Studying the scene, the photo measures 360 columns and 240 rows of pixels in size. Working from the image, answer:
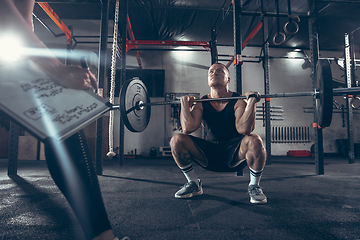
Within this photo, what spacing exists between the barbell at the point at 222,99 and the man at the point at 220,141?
0.47 ft

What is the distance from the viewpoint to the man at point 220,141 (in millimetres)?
1377

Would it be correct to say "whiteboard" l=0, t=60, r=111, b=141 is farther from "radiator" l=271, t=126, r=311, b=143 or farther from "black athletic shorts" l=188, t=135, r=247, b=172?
"radiator" l=271, t=126, r=311, b=143

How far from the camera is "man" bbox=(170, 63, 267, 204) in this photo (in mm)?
1377

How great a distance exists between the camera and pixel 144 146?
4.86 m

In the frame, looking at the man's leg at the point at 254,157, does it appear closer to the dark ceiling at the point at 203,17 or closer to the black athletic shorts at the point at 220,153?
the black athletic shorts at the point at 220,153

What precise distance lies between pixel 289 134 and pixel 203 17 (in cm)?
373

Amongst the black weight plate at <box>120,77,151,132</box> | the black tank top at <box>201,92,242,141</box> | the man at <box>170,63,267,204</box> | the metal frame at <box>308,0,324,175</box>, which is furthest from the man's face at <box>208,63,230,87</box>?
the metal frame at <box>308,0,324,175</box>

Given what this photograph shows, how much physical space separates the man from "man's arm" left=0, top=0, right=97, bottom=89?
96 centimetres

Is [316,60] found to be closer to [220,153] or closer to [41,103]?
[220,153]

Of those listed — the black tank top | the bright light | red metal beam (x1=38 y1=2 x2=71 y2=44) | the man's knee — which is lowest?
the man's knee

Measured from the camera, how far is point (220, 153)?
147cm

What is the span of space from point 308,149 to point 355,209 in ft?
15.6

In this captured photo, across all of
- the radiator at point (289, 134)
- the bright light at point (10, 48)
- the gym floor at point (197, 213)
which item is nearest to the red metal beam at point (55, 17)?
the gym floor at point (197, 213)

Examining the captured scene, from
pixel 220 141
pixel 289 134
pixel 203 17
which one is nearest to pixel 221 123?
pixel 220 141
